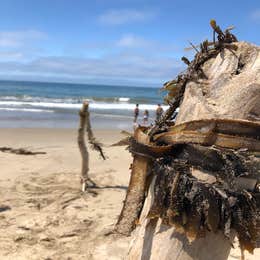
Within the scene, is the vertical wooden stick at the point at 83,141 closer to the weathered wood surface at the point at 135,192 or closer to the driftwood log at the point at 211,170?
the weathered wood surface at the point at 135,192

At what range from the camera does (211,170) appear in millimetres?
1321

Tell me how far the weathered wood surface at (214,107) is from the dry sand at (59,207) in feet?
0.26

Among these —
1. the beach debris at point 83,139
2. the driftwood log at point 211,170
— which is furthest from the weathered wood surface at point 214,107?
the beach debris at point 83,139

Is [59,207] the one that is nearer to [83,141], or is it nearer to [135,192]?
[83,141]

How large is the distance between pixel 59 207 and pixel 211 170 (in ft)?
16.1

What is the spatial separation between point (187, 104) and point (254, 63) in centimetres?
27

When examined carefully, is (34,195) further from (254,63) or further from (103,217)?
(254,63)


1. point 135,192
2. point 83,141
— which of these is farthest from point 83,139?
point 135,192

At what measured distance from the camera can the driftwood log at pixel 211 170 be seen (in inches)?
51.2

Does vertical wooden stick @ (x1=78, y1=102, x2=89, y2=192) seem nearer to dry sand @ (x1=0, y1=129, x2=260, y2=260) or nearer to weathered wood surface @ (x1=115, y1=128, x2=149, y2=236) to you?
dry sand @ (x1=0, y1=129, x2=260, y2=260)

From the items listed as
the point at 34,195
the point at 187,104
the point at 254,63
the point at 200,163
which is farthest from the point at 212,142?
the point at 34,195

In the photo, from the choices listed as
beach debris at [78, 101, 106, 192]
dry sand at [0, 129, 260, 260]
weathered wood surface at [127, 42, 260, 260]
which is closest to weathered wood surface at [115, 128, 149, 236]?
weathered wood surface at [127, 42, 260, 260]

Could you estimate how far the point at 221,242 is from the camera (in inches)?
53.6

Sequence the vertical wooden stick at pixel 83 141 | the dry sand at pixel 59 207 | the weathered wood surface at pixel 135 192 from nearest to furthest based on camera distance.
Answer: the weathered wood surface at pixel 135 192, the dry sand at pixel 59 207, the vertical wooden stick at pixel 83 141
